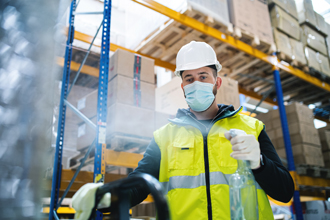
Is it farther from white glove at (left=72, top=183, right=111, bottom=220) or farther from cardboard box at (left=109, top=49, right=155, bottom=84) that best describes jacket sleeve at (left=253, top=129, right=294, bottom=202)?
cardboard box at (left=109, top=49, right=155, bottom=84)

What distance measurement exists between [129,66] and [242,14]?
8.12ft

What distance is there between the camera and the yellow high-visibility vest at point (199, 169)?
156 centimetres

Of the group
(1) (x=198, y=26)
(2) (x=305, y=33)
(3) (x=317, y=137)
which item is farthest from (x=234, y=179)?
(2) (x=305, y=33)

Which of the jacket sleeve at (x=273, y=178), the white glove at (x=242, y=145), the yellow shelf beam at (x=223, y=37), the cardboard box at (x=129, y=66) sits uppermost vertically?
the yellow shelf beam at (x=223, y=37)

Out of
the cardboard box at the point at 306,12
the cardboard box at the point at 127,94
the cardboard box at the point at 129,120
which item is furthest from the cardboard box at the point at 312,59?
the cardboard box at the point at 129,120

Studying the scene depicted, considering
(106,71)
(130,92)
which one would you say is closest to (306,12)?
(130,92)

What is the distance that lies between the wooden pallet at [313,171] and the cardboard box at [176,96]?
5.92ft

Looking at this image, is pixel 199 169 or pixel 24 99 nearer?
pixel 24 99

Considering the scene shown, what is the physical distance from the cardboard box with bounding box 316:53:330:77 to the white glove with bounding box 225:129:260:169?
6063 mm

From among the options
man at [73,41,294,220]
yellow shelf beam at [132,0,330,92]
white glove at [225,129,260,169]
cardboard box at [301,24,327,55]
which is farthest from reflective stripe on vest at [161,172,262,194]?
cardboard box at [301,24,327,55]

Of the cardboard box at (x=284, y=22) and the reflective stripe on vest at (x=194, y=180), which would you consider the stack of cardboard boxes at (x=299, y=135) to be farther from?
the reflective stripe on vest at (x=194, y=180)

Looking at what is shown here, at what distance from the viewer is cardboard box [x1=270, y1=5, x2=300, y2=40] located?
5.59 meters

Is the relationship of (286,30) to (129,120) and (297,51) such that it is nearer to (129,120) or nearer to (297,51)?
(297,51)

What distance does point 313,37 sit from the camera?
641 centimetres
